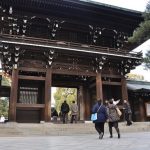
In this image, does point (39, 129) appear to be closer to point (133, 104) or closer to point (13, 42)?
point (13, 42)

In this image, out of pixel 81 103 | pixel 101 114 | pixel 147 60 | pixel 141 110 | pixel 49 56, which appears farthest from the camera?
pixel 141 110

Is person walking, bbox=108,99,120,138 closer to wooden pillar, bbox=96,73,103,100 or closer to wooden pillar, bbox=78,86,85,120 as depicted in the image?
wooden pillar, bbox=96,73,103,100

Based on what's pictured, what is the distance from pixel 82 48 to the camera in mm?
16562

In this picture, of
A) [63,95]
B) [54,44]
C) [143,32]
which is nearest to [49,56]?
[54,44]

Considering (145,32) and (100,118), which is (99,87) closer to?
(100,118)

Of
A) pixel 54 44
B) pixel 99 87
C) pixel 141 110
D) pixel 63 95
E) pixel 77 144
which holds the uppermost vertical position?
pixel 54 44

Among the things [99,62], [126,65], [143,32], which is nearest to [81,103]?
[99,62]

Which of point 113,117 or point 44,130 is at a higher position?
point 113,117

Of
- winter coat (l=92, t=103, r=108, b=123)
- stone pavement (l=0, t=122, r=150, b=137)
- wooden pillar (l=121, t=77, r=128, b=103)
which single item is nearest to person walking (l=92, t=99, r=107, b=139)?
winter coat (l=92, t=103, r=108, b=123)

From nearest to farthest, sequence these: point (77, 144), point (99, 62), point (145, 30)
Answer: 1. point (77, 144)
2. point (145, 30)
3. point (99, 62)

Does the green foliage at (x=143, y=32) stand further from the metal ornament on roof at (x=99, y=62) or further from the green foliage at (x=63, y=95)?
the green foliage at (x=63, y=95)

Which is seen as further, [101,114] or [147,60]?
[101,114]

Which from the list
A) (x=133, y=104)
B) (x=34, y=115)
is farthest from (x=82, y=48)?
(x=133, y=104)

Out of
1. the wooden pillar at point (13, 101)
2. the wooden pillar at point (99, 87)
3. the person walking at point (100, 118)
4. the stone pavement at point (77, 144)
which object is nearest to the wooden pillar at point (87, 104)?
the wooden pillar at point (99, 87)
